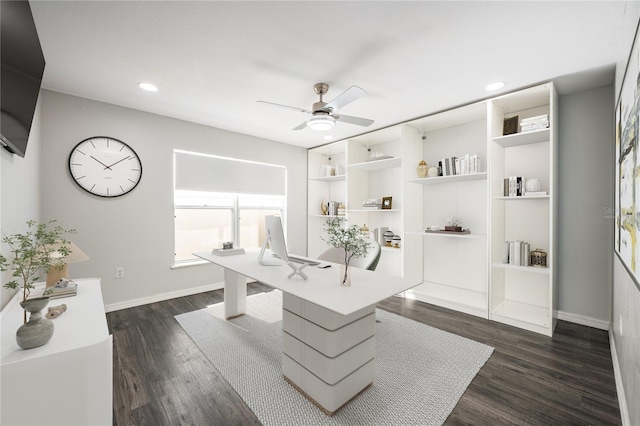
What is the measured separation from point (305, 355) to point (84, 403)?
1106mm

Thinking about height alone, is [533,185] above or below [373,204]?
above

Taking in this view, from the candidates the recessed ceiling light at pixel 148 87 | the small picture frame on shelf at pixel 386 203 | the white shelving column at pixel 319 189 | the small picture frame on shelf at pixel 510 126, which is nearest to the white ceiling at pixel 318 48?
the recessed ceiling light at pixel 148 87

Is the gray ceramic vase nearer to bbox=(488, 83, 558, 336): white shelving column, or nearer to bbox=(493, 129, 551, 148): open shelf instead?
bbox=(488, 83, 558, 336): white shelving column

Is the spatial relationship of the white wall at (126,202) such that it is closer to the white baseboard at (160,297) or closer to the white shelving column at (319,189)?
the white baseboard at (160,297)

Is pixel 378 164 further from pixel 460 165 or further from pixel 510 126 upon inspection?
pixel 510 126

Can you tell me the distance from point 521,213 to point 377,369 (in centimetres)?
259

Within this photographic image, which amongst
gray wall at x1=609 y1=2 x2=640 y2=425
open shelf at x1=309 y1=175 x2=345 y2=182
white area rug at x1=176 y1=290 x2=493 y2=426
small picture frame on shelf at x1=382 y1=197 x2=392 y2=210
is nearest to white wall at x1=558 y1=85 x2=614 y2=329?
gray wall at x1=609 y1=2 x2=640 y2=425

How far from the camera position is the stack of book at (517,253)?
291 centimetres

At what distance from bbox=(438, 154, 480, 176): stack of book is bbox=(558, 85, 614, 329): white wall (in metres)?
0.83

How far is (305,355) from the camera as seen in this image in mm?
1755

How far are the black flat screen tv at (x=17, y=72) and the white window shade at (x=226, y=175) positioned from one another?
2189mm

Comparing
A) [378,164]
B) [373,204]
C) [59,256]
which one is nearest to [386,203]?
[373,204]

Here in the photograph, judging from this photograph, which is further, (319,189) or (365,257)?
(319,189)

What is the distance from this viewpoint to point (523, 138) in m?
2.95
